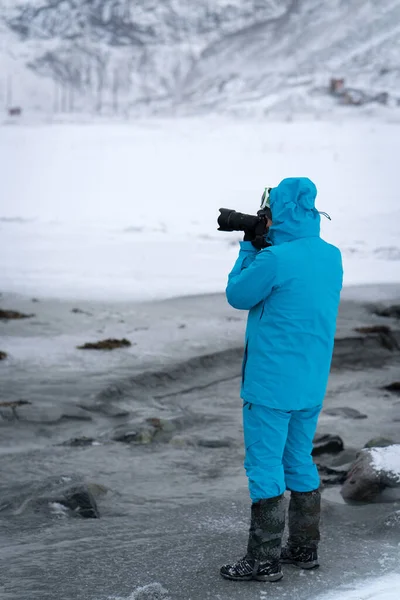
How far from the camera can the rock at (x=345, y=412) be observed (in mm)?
6977

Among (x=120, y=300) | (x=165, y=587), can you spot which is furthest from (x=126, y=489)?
(x=120, y=300)

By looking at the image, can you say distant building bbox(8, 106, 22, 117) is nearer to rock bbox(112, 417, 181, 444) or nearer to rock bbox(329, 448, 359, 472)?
rock bbox(112, 417, 181, 444)

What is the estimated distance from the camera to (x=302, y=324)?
3.37 m

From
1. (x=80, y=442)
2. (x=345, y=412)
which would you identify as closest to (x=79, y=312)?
(x=345, y=412)

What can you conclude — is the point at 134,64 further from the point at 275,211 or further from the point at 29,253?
the point at 275,211

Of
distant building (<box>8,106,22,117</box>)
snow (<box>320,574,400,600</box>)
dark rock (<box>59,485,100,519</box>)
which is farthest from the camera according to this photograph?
distant building (<box>8,106,22,117</box>)

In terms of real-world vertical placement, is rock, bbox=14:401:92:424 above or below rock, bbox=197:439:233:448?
below

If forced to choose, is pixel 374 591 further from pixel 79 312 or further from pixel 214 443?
pixel 79 312

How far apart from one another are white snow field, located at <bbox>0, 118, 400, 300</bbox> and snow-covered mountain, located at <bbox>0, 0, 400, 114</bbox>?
20.5 meters

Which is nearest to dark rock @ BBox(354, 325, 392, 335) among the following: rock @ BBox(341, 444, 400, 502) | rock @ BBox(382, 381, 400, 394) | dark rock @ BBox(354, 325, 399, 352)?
dark rock @ BBox(354, 325, 399, 352)

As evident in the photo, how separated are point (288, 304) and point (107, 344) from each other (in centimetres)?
568

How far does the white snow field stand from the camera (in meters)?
15.5

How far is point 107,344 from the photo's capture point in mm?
8898

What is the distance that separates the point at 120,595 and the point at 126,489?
172 centimetres
